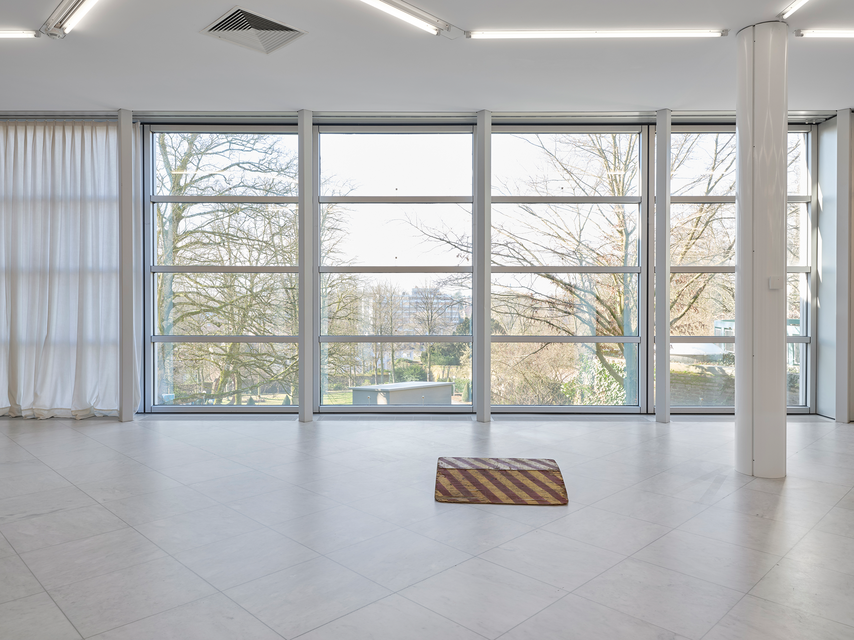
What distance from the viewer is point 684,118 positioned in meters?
7.51

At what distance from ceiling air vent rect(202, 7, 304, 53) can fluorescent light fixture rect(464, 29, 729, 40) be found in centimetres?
153

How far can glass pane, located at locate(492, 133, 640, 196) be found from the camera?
7727 millimetres

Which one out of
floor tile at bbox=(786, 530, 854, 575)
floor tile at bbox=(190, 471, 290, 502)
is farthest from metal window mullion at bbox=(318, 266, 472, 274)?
floor tile at bbox=(786, 530, 854, 575)

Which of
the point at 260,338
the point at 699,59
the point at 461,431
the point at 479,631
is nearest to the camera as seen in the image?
the point at 479,631

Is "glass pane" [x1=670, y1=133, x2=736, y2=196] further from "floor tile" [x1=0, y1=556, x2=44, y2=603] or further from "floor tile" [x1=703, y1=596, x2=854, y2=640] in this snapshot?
"floor tile" [x1=0, y1=556, x2=44, y2=603]

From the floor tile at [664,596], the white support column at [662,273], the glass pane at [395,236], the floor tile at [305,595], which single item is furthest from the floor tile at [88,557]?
the white support column at [662,273]

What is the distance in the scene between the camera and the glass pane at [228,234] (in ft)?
25.3

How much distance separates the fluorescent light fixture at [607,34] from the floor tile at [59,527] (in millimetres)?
4522

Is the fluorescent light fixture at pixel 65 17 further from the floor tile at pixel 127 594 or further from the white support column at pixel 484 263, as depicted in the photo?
the white support column at pixel 484 263

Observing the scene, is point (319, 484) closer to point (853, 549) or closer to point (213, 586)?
point (213, 586)

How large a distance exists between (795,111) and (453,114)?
4.02 metres

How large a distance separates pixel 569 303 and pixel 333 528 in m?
4.92

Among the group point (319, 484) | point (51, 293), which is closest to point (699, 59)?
point (319, 484)

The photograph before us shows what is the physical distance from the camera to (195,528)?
12.3ft
